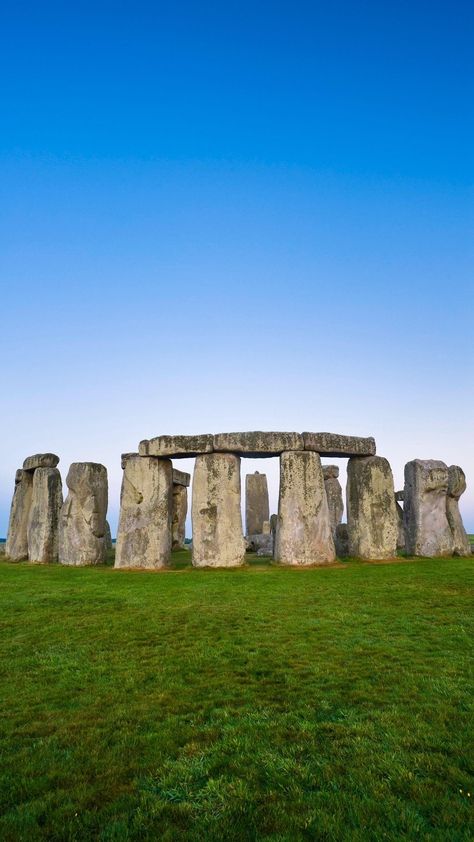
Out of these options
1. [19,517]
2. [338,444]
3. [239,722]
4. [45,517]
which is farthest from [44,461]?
[239,722]

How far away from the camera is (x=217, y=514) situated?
15.5m

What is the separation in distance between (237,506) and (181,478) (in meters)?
9.66

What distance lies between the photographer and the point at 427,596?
10.1m

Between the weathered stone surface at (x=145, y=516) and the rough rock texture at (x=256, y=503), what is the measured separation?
534 inches

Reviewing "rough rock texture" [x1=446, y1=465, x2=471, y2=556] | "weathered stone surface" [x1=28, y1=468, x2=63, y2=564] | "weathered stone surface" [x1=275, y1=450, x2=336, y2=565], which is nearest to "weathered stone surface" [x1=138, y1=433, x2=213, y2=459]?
"weathered stone surface" [x1=275, y1=450, x2=336, y2=565]

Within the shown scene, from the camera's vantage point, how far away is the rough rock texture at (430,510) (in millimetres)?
16484

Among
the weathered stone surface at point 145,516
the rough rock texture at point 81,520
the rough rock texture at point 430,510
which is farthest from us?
the rough rock texture at point 81,520

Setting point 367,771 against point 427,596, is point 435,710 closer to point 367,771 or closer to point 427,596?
point 367,771

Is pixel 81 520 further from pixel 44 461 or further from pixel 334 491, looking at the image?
pixel 334 491

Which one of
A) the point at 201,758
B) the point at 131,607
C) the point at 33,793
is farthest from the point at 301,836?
the point at 131,607

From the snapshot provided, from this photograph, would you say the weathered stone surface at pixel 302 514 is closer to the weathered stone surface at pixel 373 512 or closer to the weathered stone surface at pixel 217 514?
the weathered stone surface at pixel 217 514

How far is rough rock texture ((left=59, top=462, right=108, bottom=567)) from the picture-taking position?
55.8 ft

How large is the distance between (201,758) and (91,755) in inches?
32.9

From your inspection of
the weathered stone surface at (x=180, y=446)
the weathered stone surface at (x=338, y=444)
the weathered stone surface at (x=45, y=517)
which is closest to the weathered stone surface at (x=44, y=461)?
the weathered stone surface at (x=45, y=517)
